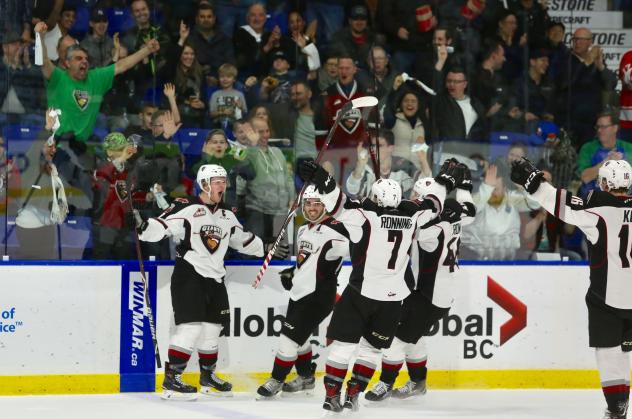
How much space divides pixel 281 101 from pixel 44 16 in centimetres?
169

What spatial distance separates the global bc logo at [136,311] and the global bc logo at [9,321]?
0.67m

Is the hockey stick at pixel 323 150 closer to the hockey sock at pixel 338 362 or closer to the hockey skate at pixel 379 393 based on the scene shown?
the hockey sock at pixel 338 362

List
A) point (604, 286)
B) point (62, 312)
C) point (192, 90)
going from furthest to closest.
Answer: point (192, 90), point (62, 312), point (604, 286)

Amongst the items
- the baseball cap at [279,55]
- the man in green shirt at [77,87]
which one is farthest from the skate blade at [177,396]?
the baseball cap at [279,55]

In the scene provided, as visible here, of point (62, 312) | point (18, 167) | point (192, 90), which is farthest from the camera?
point (192, 90)

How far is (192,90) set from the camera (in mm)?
7848

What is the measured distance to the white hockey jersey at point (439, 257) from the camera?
6.83 meters

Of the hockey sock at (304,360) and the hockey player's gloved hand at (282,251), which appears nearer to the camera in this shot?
the hockey sock at (304,360)

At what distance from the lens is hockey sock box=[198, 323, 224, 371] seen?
674 centimetres

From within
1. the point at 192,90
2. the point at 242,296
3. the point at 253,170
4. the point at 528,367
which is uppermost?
the point at 192,90

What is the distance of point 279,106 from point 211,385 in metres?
2.12

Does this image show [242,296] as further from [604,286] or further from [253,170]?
[604,286]

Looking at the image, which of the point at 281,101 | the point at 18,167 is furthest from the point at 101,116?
the point at 281,101

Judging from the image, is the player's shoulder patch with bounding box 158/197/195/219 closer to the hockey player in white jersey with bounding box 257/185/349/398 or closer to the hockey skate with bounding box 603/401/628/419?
the hockey player in white jersey with bounding box 257/185/349/398
